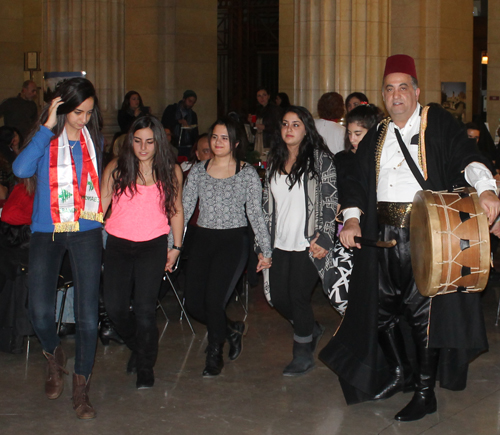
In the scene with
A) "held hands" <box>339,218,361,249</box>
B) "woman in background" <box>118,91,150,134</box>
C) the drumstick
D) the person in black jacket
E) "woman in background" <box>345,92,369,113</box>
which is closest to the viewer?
the drumstick

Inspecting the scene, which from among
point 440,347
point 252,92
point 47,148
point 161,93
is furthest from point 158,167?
point 252,92

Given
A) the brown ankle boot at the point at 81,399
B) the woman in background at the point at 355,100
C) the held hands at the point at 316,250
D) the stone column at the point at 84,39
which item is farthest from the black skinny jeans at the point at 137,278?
the stone column at the point at 84,39

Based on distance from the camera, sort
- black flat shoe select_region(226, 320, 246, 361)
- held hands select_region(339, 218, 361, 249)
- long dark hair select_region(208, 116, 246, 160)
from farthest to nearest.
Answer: black flat shoe select_region(226, 320, 246, 361) → long dark hair select_region(208, 116, 246, 160) → held hands select_region(339, 218, 361, 249)

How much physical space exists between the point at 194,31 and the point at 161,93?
162 cm

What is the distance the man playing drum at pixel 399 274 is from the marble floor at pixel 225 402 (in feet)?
0.59

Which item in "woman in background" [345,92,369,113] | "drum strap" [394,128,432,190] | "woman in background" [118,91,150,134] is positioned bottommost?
"drum strap" [394,128,432,190]

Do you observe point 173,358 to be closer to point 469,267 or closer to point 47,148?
point 47,148

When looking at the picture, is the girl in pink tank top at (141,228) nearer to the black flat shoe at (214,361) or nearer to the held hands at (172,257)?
the held hands at (172,257)

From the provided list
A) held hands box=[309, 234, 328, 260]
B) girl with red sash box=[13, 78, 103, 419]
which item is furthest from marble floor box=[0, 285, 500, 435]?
held hands box=[309, 234, 328, 260]

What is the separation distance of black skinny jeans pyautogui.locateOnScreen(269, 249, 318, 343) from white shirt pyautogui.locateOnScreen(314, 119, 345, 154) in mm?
3135

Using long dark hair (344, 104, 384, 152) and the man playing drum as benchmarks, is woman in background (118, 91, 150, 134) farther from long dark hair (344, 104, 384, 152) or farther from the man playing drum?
the man playing drum

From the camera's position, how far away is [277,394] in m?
5.48

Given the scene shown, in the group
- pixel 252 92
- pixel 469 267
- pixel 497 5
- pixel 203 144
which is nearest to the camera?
pixel 469 267

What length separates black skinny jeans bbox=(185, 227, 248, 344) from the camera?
5840mm
